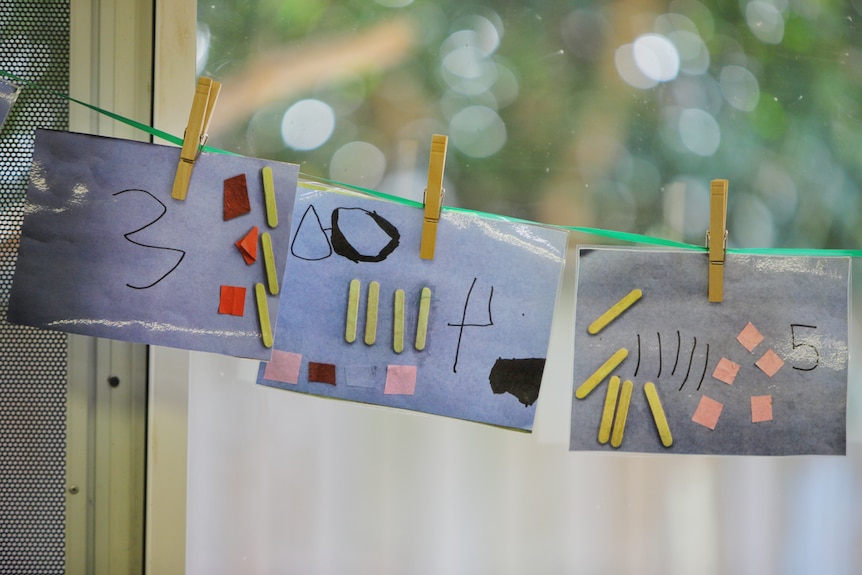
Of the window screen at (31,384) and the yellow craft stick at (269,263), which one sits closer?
the yellow craft stick at (269,263)

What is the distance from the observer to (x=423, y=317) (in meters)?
0.97

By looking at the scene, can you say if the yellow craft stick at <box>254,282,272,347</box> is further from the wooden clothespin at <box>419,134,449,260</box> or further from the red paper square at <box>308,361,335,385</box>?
the wooden clothespin at <box>419,134,449,260</box>

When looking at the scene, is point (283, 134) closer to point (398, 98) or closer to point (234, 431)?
point (398, 98)

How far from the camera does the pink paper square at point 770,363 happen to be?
103 centimetres

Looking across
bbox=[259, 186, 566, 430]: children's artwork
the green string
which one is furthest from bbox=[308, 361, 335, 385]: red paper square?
the green string

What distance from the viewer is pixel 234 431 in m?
1.06

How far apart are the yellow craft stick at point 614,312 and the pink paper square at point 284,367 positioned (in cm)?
40

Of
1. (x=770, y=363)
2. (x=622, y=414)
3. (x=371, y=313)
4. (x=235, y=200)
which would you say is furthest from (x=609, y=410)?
(x=235, y=200)

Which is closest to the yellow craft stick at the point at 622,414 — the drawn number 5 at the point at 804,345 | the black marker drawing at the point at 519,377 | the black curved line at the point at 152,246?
the black marker drawing at the point at 519,377

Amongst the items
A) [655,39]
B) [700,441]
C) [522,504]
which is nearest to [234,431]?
[522,504]

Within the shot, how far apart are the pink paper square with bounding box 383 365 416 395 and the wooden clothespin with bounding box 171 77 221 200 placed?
0.35 m

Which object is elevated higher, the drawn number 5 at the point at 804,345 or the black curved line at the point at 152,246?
the black curved line at the point at 152,246

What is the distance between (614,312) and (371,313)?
0.33 m

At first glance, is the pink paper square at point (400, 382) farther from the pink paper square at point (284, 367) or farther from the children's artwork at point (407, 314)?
the pink paper square at point (284, 367)
